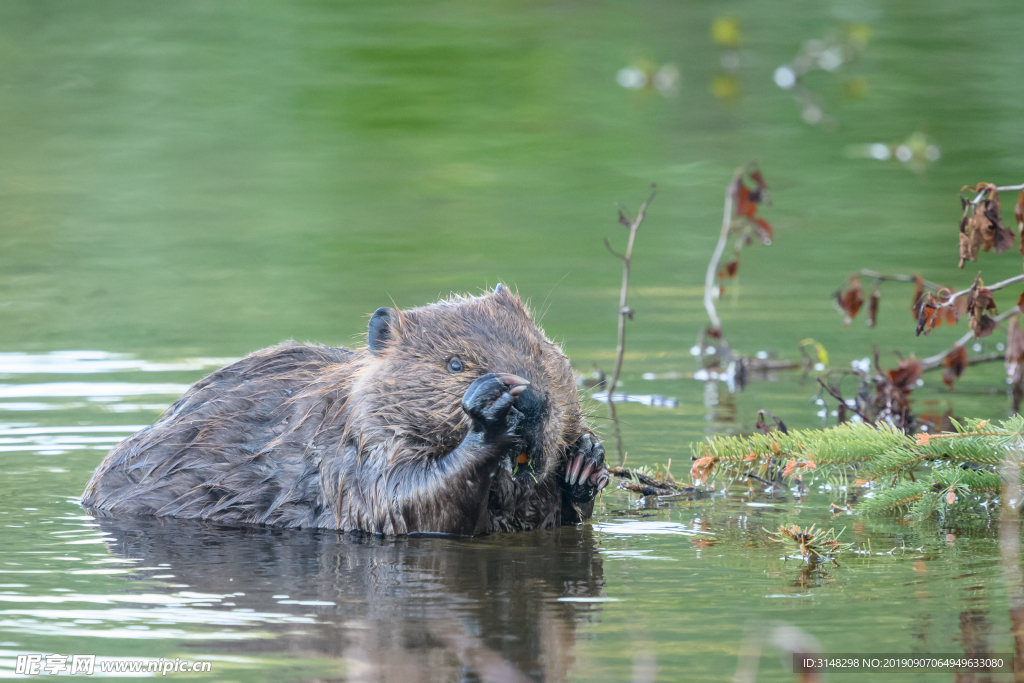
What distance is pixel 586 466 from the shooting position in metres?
5.00

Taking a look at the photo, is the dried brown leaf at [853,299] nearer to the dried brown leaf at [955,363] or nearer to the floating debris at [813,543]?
the dried brown leaf at [955,363]

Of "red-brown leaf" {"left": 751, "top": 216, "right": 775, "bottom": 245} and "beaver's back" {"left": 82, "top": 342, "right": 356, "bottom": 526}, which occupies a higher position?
"red-brown leaf" {"left": 751, "top": 216, "right": 775, "bottom": 245}

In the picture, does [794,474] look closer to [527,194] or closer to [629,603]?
[629,603]

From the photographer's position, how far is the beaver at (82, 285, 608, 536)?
484cm

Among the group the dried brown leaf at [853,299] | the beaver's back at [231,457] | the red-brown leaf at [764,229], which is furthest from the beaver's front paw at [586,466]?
the red-brown leaf at [764,229]

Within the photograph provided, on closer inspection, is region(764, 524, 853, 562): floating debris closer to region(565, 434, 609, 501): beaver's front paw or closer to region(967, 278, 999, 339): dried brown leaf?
region(565, 434, 609, 501): beaver's front paw

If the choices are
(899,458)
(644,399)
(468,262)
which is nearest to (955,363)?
(644,399)

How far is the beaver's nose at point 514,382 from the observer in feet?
14.8

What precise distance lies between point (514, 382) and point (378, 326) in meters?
0.77

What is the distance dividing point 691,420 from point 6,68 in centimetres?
1448

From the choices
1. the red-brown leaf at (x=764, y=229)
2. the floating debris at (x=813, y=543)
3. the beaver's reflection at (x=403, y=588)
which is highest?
the red-brown leaf at (x=764, y=229)

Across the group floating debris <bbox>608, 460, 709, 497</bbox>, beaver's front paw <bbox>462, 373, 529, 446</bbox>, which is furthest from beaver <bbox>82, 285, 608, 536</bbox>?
floating debris <bbox>608, 460, 709, 497</bbox>

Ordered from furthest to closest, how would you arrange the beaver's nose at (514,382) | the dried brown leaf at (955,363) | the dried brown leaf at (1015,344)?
1. the dried brown leaf at (955,363)
2. the dried brown leaf at (1015,344)
3. the beaver's nose at (514,382)

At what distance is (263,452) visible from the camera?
17.2ft
